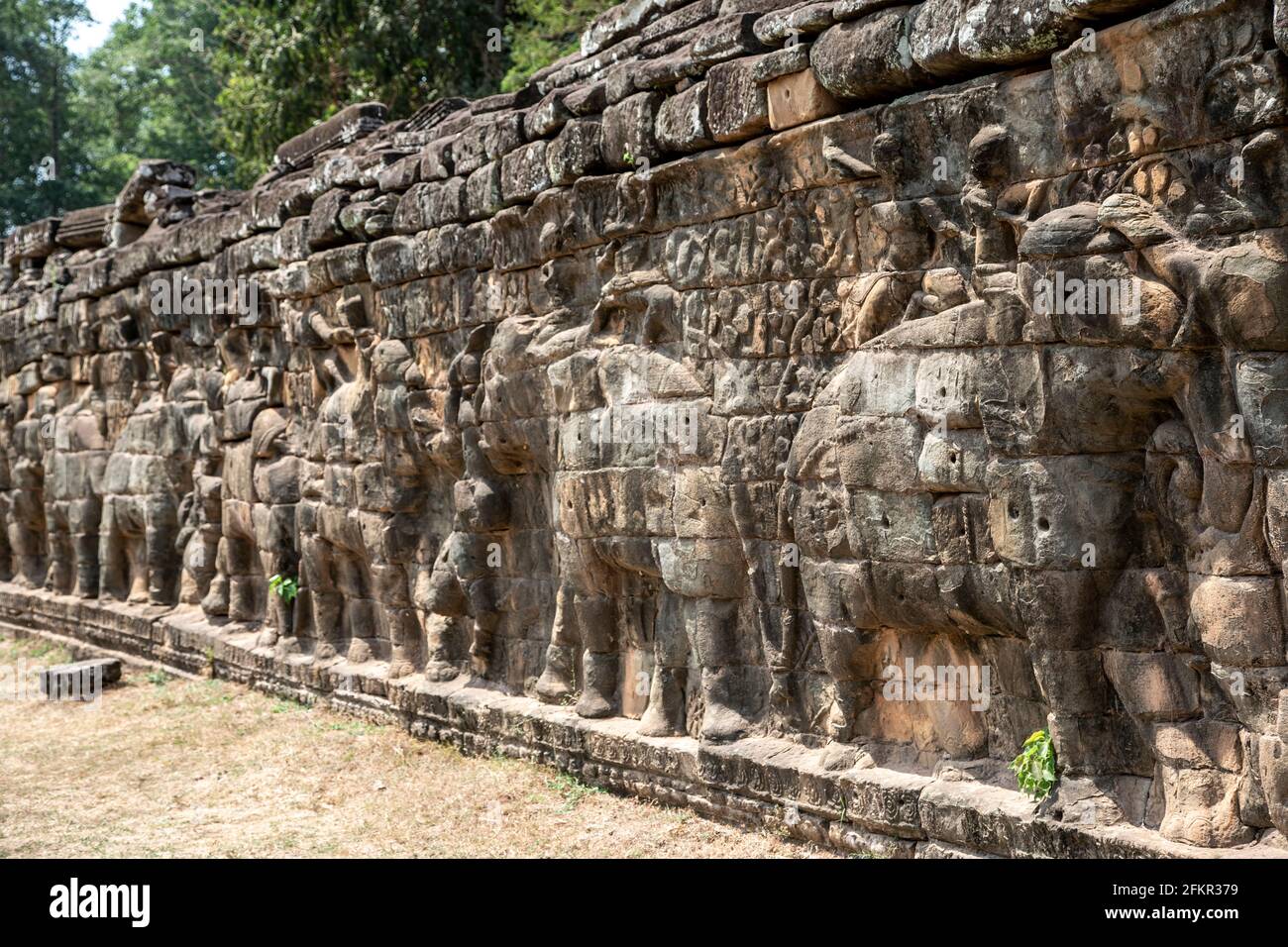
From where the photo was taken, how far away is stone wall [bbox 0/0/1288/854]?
538 cm

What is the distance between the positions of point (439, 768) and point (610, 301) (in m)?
3.07

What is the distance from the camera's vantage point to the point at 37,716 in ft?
39.5

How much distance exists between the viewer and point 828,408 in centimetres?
689

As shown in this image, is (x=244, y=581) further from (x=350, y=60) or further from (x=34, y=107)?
(x=34, y=107)

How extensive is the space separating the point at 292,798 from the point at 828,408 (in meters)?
4.19

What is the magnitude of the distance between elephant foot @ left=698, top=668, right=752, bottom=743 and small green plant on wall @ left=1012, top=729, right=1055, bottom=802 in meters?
1.77

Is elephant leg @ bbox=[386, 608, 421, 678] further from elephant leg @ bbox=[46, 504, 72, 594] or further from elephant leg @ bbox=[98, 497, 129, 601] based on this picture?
elephant leg @ bbox=[46, 504, 72, 594]

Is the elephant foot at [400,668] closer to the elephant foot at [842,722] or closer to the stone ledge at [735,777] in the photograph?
the stone ledge at [735,777]

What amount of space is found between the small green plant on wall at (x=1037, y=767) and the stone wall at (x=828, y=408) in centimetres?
8

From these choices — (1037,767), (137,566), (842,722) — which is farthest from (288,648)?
(1037,767)

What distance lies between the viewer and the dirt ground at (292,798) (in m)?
7.73

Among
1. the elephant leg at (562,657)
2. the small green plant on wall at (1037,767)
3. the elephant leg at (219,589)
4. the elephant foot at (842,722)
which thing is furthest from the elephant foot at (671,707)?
the elephant leg at (219,589)

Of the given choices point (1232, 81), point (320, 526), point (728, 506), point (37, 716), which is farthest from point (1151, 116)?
point (37, 716)

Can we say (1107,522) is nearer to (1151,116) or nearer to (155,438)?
(1151,116)
